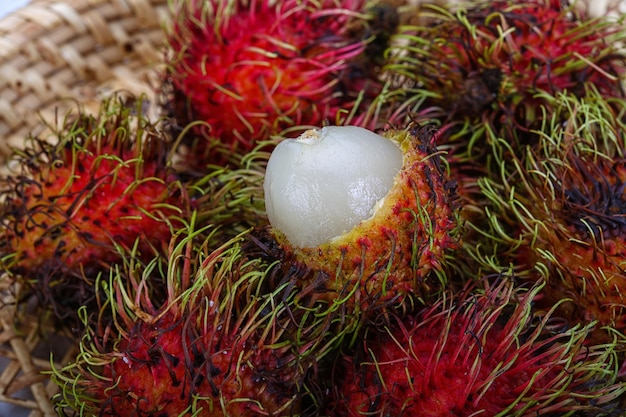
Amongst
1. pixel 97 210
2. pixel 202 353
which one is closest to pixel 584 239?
pixel 202 353

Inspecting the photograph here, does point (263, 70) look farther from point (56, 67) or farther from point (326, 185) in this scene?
point (56, 67)

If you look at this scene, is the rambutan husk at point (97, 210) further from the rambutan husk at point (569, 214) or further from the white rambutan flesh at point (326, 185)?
the rambutan husk at point (569, 214)

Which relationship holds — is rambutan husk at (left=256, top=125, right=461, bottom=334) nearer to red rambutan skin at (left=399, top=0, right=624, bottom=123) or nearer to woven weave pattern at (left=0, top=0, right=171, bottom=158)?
red rambutan skin at (left=399, top=0, right=624, bottom=123)

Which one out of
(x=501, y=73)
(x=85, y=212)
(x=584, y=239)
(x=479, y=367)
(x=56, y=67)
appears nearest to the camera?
(x=479, y=367)

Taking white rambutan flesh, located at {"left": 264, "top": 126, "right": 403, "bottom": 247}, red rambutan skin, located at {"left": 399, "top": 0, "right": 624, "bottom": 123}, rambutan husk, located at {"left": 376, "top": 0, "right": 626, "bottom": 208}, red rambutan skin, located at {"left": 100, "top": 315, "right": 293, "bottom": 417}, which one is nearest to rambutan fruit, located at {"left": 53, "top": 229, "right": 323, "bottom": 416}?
red rambutan skin, located at {"left": 100, "top": 315, "right": 293, "bottom": 417}

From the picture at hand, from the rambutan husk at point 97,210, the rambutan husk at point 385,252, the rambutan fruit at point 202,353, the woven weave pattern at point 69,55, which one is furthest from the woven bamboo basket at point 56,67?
the rambutan husk at point 385,252

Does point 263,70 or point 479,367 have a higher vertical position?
point 263,70
